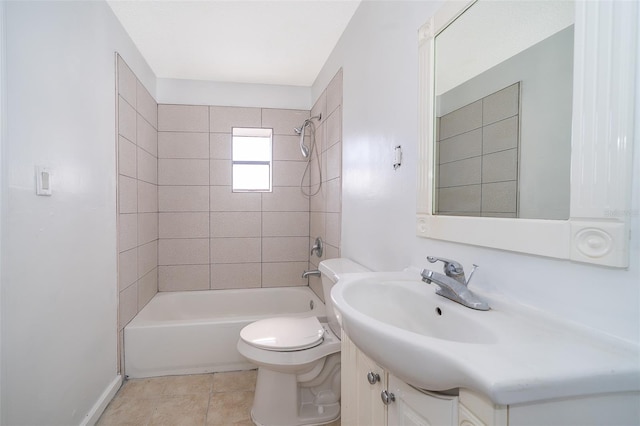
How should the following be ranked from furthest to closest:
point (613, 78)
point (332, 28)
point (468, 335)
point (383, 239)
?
1. point (332, 28)
2. point (383, 239)
3. point (468, 335)
4. point (613, 78)

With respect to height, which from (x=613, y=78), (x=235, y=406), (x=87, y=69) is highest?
(x=87, y=69)

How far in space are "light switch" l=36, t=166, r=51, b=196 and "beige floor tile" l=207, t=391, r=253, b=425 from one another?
139cm

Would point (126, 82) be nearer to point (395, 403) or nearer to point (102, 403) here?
point (102, 403)

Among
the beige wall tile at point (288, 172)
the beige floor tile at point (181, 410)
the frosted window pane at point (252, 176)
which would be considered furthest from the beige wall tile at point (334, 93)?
the beige floor tile at point (181, 410)

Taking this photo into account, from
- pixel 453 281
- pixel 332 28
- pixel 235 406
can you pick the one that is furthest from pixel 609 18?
pixel 235 406

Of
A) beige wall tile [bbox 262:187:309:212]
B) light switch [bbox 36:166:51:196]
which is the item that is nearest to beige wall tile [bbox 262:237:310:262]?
beige wall tile [bbox 262:187:309:212]

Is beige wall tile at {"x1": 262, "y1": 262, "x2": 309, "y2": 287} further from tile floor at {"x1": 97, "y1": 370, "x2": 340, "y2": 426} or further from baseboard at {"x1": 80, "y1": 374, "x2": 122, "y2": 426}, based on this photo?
baseboard at {"x1": 80, "y1": 374, "x2": 122, "y2": 426}

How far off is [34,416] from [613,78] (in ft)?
6.46

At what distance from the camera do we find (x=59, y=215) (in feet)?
4.35

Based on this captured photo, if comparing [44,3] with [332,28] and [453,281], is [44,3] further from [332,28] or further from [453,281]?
[453,281]

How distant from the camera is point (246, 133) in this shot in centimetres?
308

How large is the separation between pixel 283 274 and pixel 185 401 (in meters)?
1.37

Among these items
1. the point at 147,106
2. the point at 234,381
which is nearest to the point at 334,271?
the point at 234,381

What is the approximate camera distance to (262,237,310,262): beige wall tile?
303 cm
